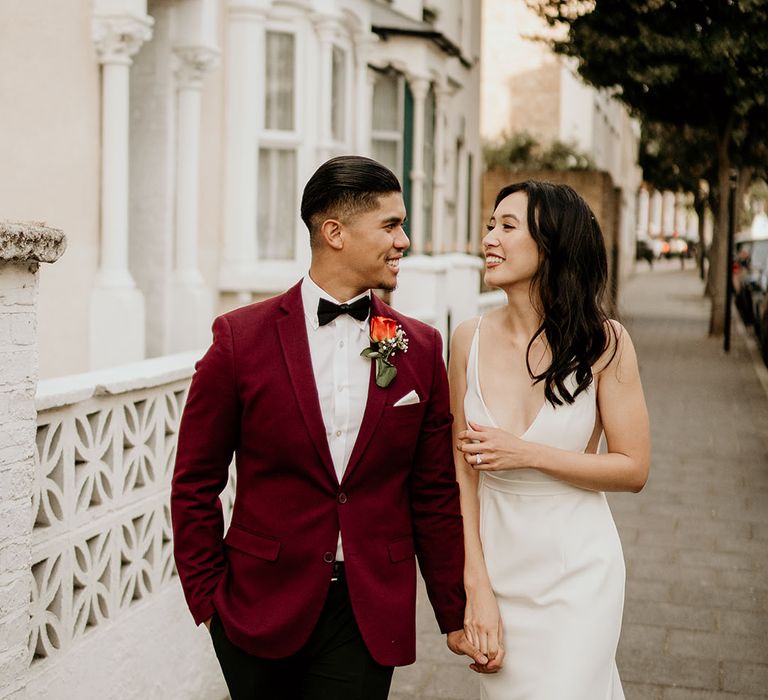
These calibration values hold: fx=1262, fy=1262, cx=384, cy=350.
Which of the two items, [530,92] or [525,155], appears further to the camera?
[530,92]

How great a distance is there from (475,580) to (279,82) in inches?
369

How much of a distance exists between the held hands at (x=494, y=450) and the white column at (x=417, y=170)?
579 inches

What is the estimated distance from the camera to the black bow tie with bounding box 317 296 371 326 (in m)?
3.17

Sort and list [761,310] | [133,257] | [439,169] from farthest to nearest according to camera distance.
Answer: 1. [761,310]
2. [439,169]
3. [133,257]

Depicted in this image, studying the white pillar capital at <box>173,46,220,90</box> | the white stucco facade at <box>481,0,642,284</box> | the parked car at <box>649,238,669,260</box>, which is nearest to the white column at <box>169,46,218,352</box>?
the white pillar capital at <box>173,46,220,90</box>

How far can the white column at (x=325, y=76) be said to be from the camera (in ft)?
40.1

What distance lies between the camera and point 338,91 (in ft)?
42.9

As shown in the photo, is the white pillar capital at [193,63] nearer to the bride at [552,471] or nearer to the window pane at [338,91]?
the window pane at [338,91]

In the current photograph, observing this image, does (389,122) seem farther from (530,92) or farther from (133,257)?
(530,92)

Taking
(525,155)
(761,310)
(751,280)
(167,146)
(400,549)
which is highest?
(525,155)

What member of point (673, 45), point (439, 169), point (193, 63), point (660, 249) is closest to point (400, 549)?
point (193, 63)

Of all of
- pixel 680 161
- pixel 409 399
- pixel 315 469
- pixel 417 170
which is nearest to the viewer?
pixel 315 469

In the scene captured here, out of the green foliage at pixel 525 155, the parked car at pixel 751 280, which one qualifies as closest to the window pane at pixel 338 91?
the parked car at pixel 751 280

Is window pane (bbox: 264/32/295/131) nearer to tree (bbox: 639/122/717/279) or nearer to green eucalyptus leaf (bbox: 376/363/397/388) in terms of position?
green eucalyptus leaf (bbox: 376/363/397/388)
